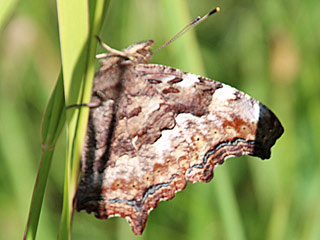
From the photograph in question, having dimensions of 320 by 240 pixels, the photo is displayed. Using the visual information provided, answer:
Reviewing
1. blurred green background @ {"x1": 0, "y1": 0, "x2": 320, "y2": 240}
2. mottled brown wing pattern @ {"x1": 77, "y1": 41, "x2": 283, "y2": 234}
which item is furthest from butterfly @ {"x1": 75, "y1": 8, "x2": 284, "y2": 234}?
blurred green background @ {"x1": 0, "y1": 0, "x2": 320, "y2": 240}

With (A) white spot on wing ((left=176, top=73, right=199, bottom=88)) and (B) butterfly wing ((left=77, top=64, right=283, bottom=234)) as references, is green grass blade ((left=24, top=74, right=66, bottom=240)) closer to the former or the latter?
(B) butterfly wing ((left=77, top=64, right=283, bottom=234))

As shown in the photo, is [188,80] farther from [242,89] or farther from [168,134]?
[242,89]

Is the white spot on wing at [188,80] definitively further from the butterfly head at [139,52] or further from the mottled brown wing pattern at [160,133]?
the butterfly head at [139,52]

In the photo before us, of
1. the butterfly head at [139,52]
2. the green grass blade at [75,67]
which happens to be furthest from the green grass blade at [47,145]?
the butterfly head at [139,52]

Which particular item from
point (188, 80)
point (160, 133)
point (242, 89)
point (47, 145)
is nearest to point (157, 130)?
point (160, 133)

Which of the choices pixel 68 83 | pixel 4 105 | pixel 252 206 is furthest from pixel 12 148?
pixel 68 83

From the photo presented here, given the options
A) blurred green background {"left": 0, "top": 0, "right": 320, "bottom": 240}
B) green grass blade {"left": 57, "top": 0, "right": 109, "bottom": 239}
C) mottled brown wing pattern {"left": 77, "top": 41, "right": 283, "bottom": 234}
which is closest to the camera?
green grass blade {"left": 57, "top": 0, "right": 109, "bottom": 239}
